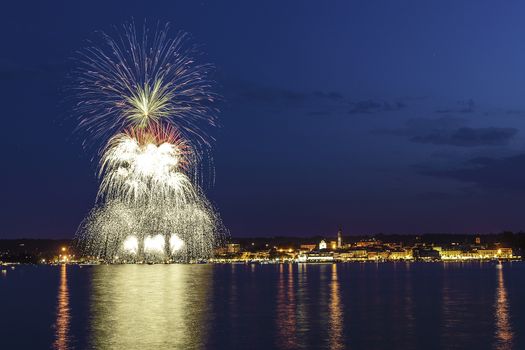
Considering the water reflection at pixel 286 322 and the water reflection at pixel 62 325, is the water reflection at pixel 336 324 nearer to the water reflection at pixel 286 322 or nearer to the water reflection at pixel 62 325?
the water reflection at pixel 286 322

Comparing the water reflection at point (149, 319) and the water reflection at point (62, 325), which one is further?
the water reflection at point (62, 325)

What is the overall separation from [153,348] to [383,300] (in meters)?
33.2

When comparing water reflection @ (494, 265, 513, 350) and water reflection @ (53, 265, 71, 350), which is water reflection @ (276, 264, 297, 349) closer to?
water reflection @ (494, 265, 513, 350)

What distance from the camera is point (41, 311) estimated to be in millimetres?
53344

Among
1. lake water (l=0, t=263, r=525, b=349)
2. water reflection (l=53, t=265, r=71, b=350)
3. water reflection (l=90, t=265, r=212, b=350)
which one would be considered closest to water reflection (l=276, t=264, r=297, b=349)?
lake water (l=0, t=263, r=525, b=349)

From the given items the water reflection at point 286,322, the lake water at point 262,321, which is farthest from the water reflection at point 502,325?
the water reflection at point 286,322

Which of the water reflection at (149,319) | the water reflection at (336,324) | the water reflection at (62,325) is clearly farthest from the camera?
the water reflection at (62,325)

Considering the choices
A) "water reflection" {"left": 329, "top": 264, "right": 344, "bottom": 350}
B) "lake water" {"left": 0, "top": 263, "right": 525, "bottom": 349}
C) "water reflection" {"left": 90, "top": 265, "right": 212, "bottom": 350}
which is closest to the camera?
"water reflection" {"left": 90, "top": 265, "right": 212, "bottom": 350}

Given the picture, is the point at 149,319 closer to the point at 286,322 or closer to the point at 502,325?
the point at 286,322

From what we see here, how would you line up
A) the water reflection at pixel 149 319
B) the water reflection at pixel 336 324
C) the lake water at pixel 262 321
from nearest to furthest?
1. the water reflection at pixel 149 319
2. the water reflection at pixel 336 324
3. the lake water at pixel 262 321

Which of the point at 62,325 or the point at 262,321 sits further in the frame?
the point at 262,321

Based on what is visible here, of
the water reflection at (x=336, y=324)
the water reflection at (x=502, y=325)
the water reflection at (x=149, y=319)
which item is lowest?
the water reflection at (x=502, y=325)

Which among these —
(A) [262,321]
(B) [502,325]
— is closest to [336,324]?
(A) [262,321]

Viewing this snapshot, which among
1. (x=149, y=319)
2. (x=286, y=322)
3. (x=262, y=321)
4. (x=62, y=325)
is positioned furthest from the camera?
(x=262, y=321)
